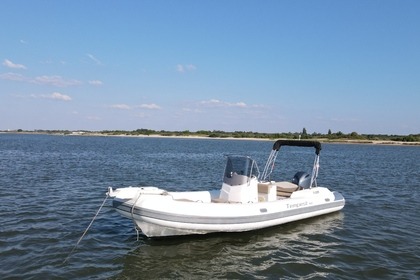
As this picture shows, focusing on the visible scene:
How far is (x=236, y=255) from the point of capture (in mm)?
9102

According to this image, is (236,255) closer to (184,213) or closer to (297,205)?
(184,213)

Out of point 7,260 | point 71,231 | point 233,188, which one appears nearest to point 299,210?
point 233,188

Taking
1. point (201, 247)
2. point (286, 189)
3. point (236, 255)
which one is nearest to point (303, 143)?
point (286, 189)

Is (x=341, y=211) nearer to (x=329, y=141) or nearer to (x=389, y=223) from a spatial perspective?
(x=389, y=223)

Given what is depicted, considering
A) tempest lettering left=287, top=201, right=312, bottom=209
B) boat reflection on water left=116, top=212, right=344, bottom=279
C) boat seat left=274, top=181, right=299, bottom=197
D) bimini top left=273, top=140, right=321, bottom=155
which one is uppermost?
bimini top left=273, top=140, right=321, bottom=155

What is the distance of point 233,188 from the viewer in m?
11.0

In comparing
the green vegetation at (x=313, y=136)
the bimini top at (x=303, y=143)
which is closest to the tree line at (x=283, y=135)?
the green vegetation at (x=313, y=136)

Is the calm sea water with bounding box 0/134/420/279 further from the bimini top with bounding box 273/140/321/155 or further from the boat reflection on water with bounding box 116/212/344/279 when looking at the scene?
the bimini top with bounding box 273/140/321/155

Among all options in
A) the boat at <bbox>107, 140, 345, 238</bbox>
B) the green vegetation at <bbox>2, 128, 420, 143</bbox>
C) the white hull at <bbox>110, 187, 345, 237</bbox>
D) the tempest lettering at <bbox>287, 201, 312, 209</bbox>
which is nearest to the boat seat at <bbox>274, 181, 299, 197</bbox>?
the boat at <bbox>107, 140, 345, 238</bbox>

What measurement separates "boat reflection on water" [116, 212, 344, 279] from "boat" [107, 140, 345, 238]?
318 millimetres

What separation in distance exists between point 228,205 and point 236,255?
1.44 m

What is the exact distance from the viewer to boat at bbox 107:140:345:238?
30.2ft

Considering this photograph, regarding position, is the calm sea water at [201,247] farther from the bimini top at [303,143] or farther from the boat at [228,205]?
the bimini top at [303,143]

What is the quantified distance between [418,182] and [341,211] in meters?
12.8
